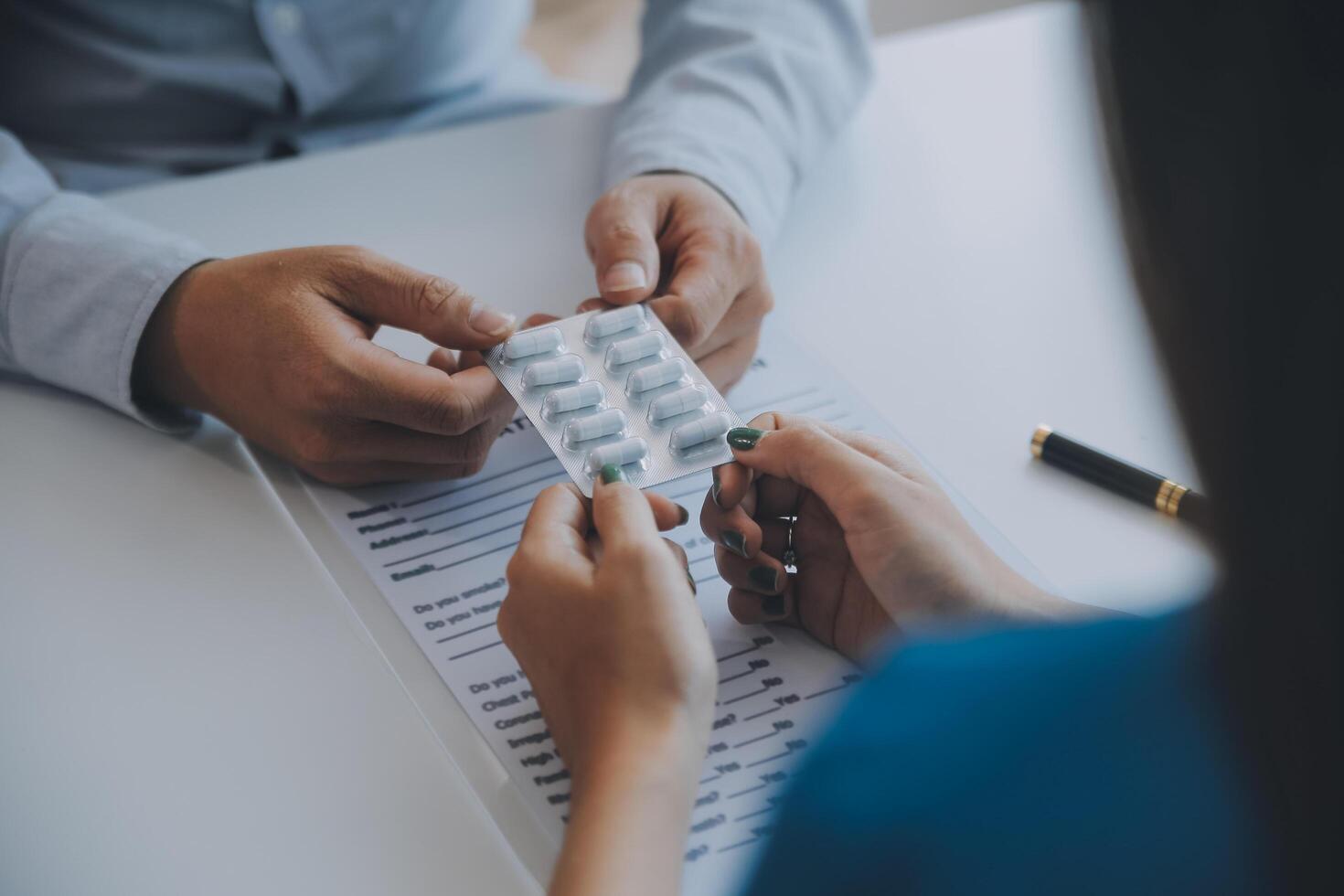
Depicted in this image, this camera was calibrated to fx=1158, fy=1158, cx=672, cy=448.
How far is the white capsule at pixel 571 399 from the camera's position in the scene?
57 centimetres

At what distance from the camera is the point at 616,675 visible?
1.42 feet

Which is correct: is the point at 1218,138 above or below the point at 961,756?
above

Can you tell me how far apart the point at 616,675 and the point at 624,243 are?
0.30 m

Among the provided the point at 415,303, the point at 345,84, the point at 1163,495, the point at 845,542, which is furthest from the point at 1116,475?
the point at 345,84

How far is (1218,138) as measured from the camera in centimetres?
27

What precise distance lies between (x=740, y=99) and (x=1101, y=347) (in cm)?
31

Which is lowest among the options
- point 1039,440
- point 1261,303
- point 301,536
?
point 301,536

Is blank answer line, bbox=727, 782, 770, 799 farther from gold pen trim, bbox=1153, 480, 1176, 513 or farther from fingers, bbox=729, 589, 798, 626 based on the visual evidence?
gold pen trim, bbox=1153, 480, 1176, 513

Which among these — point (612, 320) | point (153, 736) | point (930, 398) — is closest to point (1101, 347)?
point (930, 398)

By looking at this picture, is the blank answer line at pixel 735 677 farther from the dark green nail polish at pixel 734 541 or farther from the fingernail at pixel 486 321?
the fingernail at pixel 486 321

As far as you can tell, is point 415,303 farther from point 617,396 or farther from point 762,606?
point 762,606

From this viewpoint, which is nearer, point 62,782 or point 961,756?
point 961,756

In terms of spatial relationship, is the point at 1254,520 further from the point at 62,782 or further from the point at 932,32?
the point at 932,32

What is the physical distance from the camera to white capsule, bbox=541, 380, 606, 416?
0.57 meters
